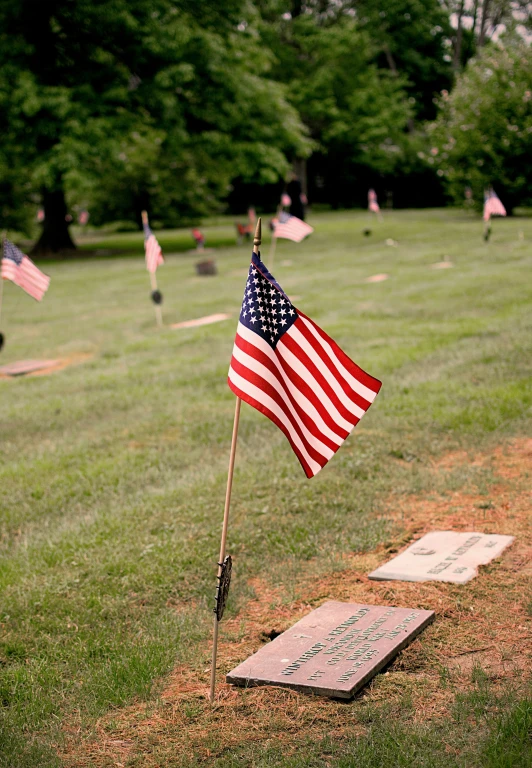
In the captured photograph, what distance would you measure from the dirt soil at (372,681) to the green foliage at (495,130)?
28.8 metres

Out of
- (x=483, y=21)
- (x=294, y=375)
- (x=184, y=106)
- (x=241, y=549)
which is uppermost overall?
(x=483, y=21)

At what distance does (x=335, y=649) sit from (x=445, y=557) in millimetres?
1348

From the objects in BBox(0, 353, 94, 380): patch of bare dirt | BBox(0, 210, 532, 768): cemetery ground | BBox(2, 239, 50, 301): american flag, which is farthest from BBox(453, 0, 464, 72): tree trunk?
BBox(2, 239, 50, 301): american flag

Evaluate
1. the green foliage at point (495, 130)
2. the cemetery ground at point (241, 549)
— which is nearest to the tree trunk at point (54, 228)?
the green foliage at point (495, 130)

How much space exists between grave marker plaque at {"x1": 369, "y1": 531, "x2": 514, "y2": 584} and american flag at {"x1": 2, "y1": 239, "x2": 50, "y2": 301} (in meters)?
7.88

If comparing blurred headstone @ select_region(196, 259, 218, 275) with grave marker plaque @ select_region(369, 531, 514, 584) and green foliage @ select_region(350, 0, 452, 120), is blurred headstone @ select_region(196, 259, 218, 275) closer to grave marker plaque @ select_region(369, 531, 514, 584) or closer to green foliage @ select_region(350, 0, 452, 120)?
grave marker plaque @ select_region(369, 531, 514, 584)

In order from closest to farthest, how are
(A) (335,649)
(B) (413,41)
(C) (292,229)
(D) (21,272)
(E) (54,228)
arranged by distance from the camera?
(A) (335,649)
(D) (21,272)
(C) (292,229)
(E) (54,228)
(B) (413,41)

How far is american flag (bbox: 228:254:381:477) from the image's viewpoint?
407 centimetres

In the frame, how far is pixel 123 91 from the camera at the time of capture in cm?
2769

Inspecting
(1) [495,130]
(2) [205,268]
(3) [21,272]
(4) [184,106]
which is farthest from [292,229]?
(1) [495,130]

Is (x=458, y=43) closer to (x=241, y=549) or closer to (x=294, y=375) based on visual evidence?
(x=241, y=549)

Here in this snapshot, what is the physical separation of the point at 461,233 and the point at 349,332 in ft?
57.5

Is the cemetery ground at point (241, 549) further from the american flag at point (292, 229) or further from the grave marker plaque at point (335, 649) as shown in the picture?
the american flag at point (292, 229)

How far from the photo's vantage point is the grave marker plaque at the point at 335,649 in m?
4.02
